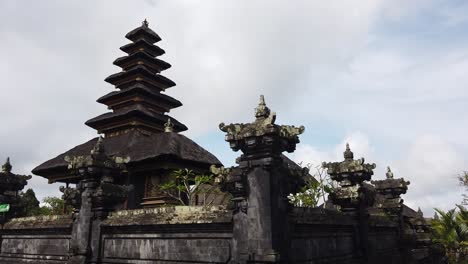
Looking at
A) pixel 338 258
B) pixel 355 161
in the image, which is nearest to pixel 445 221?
pixel 355 161

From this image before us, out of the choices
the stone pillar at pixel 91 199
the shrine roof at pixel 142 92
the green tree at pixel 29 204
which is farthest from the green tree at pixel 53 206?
the stone pillar at pixel 91 199

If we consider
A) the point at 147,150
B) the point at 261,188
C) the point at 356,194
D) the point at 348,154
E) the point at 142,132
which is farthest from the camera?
the point at 142,132

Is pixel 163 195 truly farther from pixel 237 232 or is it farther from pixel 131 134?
pixel 237 232

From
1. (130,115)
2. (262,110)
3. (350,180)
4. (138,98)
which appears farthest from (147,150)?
(262,110)

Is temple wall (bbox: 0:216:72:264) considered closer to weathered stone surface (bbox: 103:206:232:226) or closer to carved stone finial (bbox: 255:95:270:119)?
weathered stone surface (bbox: 103:206:232:226)

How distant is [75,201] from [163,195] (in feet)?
28.8

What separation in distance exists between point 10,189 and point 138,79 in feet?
48.7

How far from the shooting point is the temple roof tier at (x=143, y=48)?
99.7 feet

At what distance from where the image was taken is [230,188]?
8.34 metres

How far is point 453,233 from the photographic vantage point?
20375 millimetres

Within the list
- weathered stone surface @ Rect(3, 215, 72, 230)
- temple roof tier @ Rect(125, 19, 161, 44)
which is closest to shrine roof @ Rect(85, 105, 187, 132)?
temple roof tier @ Rect(125, 19, 161, 44)

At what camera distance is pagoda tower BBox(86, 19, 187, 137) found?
2584 centimetres

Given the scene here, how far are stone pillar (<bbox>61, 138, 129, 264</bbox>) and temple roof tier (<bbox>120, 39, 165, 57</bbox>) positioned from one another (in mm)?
20664

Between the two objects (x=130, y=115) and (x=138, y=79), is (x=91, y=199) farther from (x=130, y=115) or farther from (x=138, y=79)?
(x=138, y=79)
